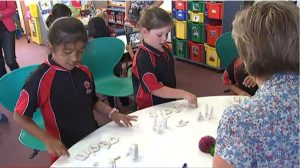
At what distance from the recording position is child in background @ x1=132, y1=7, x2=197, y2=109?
1.71 metres

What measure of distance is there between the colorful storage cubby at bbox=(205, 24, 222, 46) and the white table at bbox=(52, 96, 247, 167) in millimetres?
2834

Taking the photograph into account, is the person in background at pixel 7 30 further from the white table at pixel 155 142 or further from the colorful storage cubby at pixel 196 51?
the colorful storage cubby at pixel 196 51

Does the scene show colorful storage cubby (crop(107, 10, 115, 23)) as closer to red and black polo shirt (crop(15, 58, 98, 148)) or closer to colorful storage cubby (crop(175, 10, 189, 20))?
colorful storage cubby (crop(175, 10, 189, 20))

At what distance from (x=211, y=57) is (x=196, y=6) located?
782mm

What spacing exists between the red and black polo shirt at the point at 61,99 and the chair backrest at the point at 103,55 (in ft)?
4.23

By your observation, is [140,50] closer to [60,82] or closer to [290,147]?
[60,82]

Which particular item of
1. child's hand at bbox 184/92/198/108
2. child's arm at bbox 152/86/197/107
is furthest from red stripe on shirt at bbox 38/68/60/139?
child's hand at bbox 184/92/198/108

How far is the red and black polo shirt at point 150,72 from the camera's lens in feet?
5.67

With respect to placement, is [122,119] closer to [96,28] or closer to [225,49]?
[225,49]

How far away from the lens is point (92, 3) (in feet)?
19.3

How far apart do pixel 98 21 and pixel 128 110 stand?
1.00 m

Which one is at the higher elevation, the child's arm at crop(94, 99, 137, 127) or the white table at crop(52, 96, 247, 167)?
the child's arm at crop(94, 99, 137, 127)

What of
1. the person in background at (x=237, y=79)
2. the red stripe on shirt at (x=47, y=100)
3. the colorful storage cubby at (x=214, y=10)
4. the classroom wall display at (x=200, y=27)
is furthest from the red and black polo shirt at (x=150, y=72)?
the colorful storage cubby at (x=214, y=10)

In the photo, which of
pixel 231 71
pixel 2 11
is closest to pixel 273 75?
pixel 231 71
